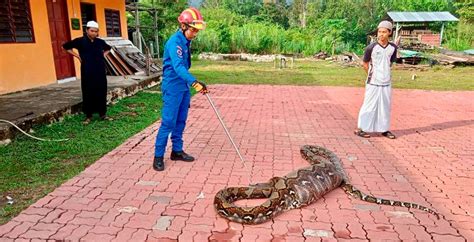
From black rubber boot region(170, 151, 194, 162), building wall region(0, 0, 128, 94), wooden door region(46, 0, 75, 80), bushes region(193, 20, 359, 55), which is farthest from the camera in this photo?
bushes region(193, 20, 359, 55)

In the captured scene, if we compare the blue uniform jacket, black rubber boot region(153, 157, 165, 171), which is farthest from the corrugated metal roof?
black rubber boot region(153, 157, 165, 171)

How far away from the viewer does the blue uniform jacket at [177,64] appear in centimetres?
428

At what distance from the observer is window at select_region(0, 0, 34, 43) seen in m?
8.26

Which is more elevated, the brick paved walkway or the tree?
the tree

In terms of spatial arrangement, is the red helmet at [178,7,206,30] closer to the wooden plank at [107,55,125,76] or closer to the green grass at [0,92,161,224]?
the green grass at [0,92,161,224]

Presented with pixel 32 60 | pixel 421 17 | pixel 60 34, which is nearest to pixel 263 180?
pixel 32 60

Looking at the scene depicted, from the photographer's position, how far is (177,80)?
14.7 feet

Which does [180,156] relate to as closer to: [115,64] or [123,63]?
[115,64]

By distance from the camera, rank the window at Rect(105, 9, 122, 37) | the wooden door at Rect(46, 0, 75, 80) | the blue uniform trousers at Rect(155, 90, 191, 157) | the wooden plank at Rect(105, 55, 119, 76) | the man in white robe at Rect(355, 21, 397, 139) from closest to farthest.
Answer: the blue uniform trousers at Rect(155, 90, 191, 157), the man in white robe at Rect(355, 21, 397, 139), the wooden door at Rect(46, 0, 75, 80), the wooden plank at Rect(105, 55, 119, 76), the window at Rect(105, 9, 122, 37)

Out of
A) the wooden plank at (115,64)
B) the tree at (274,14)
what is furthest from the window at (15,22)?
the tree at (274,14)

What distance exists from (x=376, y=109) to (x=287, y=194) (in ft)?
11.0

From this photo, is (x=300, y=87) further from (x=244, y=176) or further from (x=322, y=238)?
(x=322, y=238)

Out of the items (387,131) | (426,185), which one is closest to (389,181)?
(426,185)

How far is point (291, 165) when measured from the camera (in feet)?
16.2
